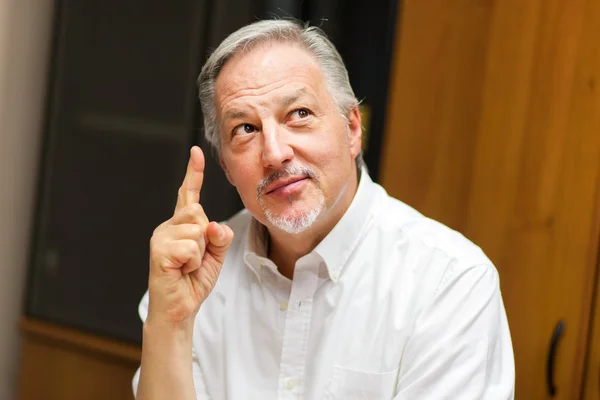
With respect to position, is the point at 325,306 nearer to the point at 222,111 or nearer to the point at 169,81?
the point at 222,111

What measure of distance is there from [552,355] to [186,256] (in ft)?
2.90

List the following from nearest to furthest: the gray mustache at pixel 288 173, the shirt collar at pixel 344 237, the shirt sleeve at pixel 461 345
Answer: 1. the shirt sleeve at pixel 461 345
2. the gray mustache at pixel 288 173
3. the shirt collar at pixel 344 237

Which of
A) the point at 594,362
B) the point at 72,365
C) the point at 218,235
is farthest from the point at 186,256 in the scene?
the point at 72,365

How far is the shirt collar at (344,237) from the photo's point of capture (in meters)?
1.55

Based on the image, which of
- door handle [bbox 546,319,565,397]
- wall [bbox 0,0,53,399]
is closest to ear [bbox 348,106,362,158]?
door handle [bbox 546,319,565,397]

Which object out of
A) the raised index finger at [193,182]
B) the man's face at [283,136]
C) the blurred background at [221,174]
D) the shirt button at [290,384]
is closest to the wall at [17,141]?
the blurred background at [221,174]

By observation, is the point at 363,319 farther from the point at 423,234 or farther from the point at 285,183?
the point at 285,183

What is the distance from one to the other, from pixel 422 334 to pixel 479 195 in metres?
0.51

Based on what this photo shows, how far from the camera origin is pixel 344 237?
1570 millimetres

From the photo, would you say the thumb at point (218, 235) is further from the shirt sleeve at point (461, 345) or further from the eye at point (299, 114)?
the shirt sleeve at point (461, 345)

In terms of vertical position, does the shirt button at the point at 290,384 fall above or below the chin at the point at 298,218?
below

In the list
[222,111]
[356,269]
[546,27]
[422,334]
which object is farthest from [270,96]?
[546,27]

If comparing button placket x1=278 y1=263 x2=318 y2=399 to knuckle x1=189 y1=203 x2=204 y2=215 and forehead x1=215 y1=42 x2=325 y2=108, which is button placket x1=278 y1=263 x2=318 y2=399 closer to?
knuckle x1=189 y1=203 x2=204 y2=215

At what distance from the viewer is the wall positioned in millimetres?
2443
